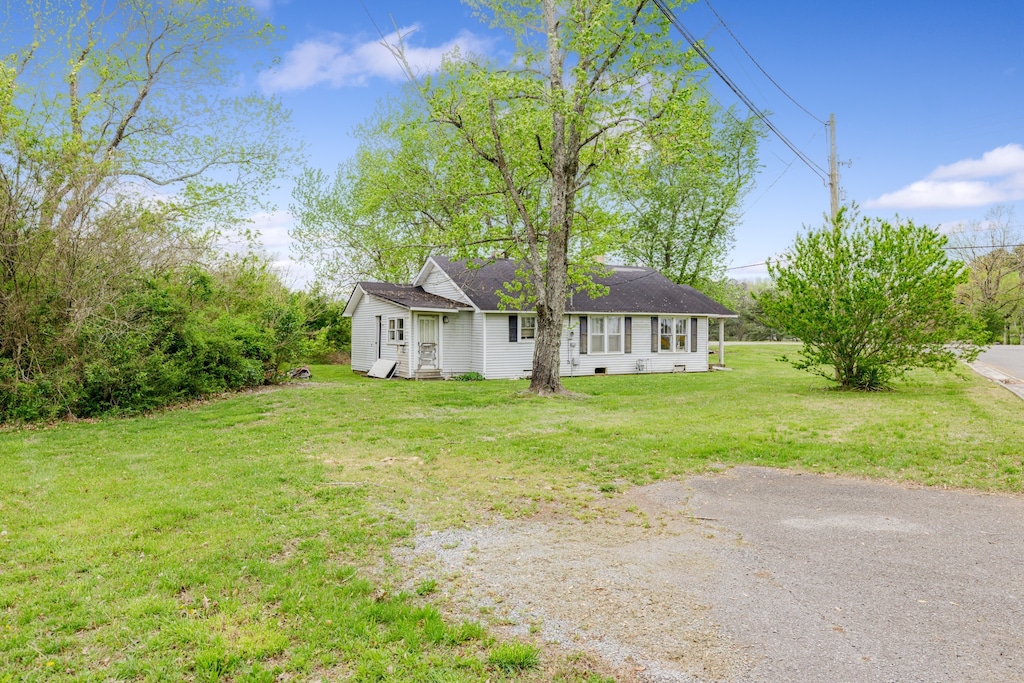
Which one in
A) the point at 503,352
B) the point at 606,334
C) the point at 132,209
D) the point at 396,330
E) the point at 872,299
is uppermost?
the point at 132,209

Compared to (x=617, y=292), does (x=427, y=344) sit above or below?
below

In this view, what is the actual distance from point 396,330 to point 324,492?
14.2 m

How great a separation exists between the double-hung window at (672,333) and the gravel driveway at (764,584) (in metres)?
17.0

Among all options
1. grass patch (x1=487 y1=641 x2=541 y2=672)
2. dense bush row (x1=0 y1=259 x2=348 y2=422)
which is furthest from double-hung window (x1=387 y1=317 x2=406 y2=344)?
grass patch (x1=487 y1=641 x2=541 y2=672)

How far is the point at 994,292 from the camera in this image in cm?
4425

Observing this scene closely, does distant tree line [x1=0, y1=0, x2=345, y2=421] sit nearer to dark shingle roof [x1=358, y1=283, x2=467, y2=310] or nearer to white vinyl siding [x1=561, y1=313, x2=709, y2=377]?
dark shingle roof [x1=358, y1=283, x2=467, y2=310]

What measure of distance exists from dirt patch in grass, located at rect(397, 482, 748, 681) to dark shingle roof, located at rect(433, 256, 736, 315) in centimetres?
1418

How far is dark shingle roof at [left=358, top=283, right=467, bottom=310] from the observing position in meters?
18.8

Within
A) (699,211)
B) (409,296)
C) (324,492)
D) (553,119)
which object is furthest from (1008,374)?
(324,492)

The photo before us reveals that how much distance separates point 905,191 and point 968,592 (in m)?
37.8

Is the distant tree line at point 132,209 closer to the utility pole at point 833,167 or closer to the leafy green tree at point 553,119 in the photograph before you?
the leafy green tree at point 553,119

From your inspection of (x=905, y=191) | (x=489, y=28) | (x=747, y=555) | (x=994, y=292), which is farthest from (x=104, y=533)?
(x=994, y=292)

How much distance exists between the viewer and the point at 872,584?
11.9 feet

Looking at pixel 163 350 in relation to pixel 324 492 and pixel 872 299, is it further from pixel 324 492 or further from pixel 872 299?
pixel 872 299
